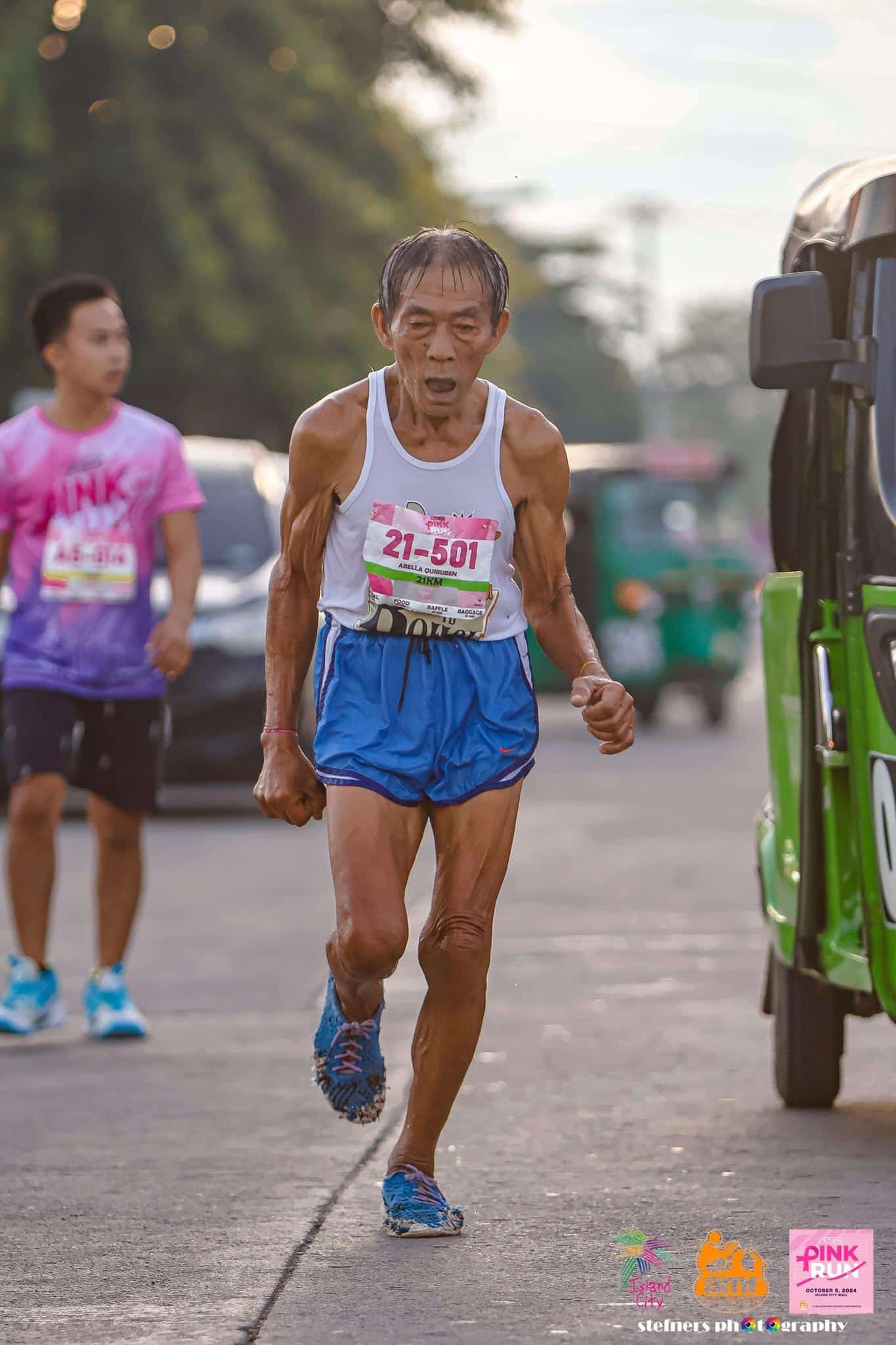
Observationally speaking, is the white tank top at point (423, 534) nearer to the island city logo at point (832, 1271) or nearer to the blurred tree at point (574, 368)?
the island city logo at point (832, 1271)

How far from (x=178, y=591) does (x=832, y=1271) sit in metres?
3.82

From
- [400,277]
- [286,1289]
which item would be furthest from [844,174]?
[286,1289]

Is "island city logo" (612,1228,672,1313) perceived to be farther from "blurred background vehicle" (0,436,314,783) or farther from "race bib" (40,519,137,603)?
"blurred background vehicle" (0,436,314,783)

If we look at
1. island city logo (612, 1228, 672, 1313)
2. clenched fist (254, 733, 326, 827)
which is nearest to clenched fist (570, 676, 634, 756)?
clenched fist (254, 733, 326, 827)

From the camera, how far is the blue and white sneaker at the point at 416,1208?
5.18m

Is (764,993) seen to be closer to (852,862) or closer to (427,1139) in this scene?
(852,862)

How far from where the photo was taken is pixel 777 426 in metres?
6.57

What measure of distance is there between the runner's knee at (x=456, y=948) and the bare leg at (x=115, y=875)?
9.24 feet

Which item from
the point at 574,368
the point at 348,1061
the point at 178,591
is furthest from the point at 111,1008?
the point at 574,368

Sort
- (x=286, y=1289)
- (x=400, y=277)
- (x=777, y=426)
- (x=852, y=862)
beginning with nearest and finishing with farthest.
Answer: (x=286, y=1289)
(x=400, y=277)
(x=852, y=862)
(x=777, y=426)

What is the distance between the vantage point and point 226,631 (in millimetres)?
14680

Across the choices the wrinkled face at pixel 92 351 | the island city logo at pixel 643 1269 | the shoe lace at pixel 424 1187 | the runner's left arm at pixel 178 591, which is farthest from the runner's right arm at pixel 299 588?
the wrinkled face at pixel 92 351

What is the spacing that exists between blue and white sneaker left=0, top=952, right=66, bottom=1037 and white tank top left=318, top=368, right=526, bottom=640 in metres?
2.92

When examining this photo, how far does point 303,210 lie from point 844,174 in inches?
724
